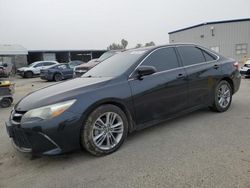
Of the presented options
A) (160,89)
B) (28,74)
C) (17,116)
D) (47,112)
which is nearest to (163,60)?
(160,89)

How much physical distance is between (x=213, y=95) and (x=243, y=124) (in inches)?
33.5

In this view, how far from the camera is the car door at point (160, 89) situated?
3887 mm

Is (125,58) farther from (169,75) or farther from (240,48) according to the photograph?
(240,48)

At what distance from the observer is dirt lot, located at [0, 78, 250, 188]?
2.80 meters

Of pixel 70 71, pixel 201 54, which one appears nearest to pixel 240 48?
→ pixel 70 71

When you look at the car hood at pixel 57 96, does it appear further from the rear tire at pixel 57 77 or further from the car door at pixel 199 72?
the rear tire at pixel 57 77

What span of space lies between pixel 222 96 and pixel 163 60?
5.89ft

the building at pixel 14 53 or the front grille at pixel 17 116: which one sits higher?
the building at pixel 14 53

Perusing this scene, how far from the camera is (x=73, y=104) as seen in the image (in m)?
3.26

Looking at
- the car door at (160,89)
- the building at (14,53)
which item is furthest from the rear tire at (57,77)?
the car door at (160,89)

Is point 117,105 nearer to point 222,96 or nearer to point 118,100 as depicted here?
point 118,100

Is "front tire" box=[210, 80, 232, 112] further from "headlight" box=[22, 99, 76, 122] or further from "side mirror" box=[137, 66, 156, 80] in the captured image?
"headlight" box=[22, 99, 76, 122]

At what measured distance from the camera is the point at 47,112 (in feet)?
10.5

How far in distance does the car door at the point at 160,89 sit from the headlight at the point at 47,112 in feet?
3.63
